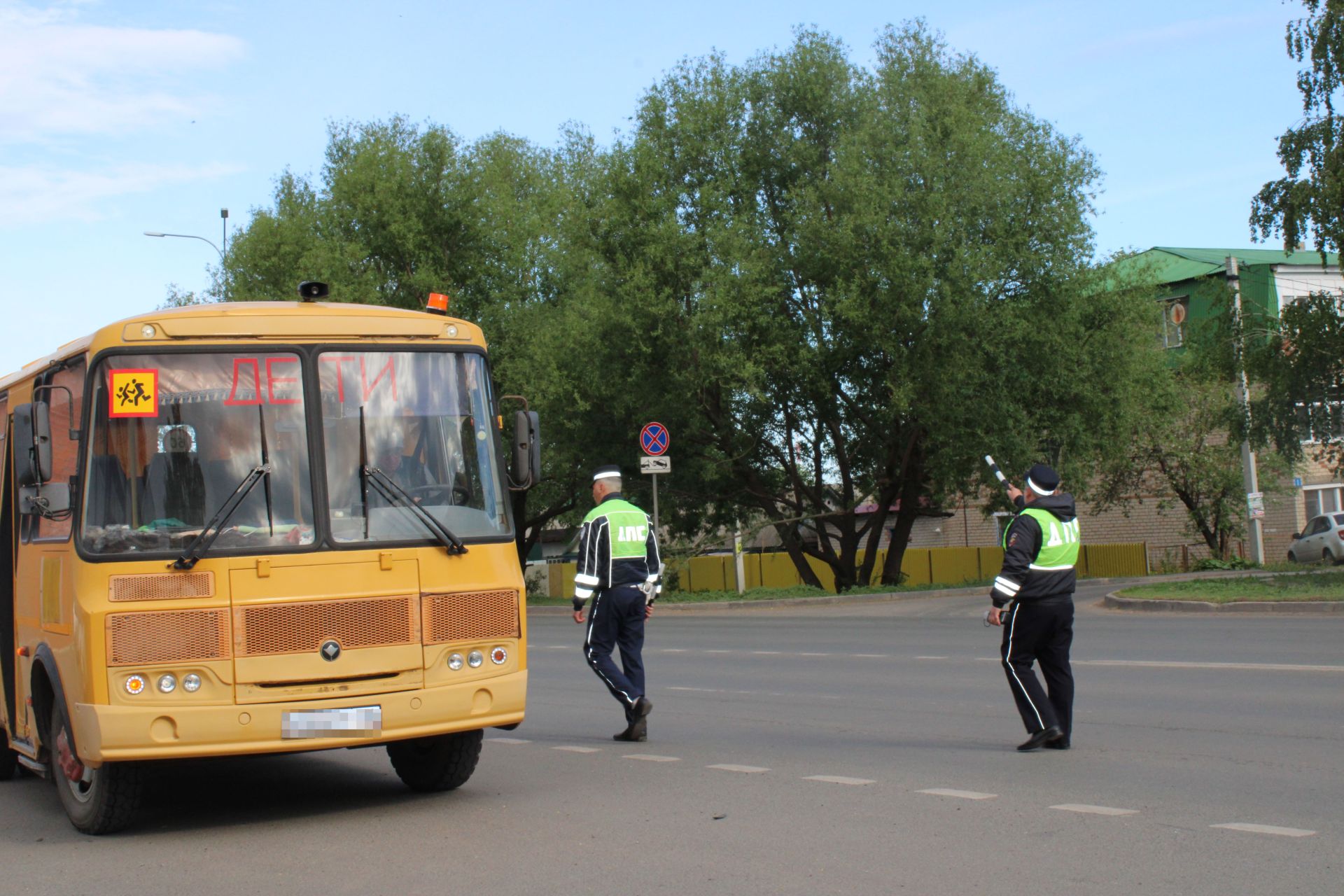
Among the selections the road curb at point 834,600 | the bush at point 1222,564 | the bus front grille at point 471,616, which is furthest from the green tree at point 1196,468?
the bus front grille at point 471,616

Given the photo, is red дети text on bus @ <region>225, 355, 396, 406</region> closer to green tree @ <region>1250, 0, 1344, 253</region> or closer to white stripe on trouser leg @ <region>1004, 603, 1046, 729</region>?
white stripe on trouser leg @ <region>1004, 603, 1046, 729</region>

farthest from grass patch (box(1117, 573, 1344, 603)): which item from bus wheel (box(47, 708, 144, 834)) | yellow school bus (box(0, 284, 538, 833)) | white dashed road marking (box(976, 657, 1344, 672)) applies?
bus wheel (box(47, 708, 144, 834))

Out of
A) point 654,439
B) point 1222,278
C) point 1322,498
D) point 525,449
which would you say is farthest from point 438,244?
point 525,449

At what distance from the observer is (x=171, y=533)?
Answer: 709 centimetres

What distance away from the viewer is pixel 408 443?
7629 millimetres

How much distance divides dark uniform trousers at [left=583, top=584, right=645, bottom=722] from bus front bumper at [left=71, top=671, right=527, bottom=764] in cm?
254

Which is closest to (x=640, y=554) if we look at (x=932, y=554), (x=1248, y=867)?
(x=1248, y=867)

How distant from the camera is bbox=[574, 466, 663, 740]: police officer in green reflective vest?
9.93m

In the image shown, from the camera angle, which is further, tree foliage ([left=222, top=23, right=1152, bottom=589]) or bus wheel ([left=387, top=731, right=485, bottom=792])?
tree foliage ([left=222, top=23, right=1152, bottom=589])

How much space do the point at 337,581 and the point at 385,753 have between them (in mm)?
3552

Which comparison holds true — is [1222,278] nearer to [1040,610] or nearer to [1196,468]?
[1196,468]

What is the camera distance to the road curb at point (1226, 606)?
1941 centimetres

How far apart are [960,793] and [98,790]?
14.6 feet

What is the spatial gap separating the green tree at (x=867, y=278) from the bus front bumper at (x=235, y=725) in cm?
2064
